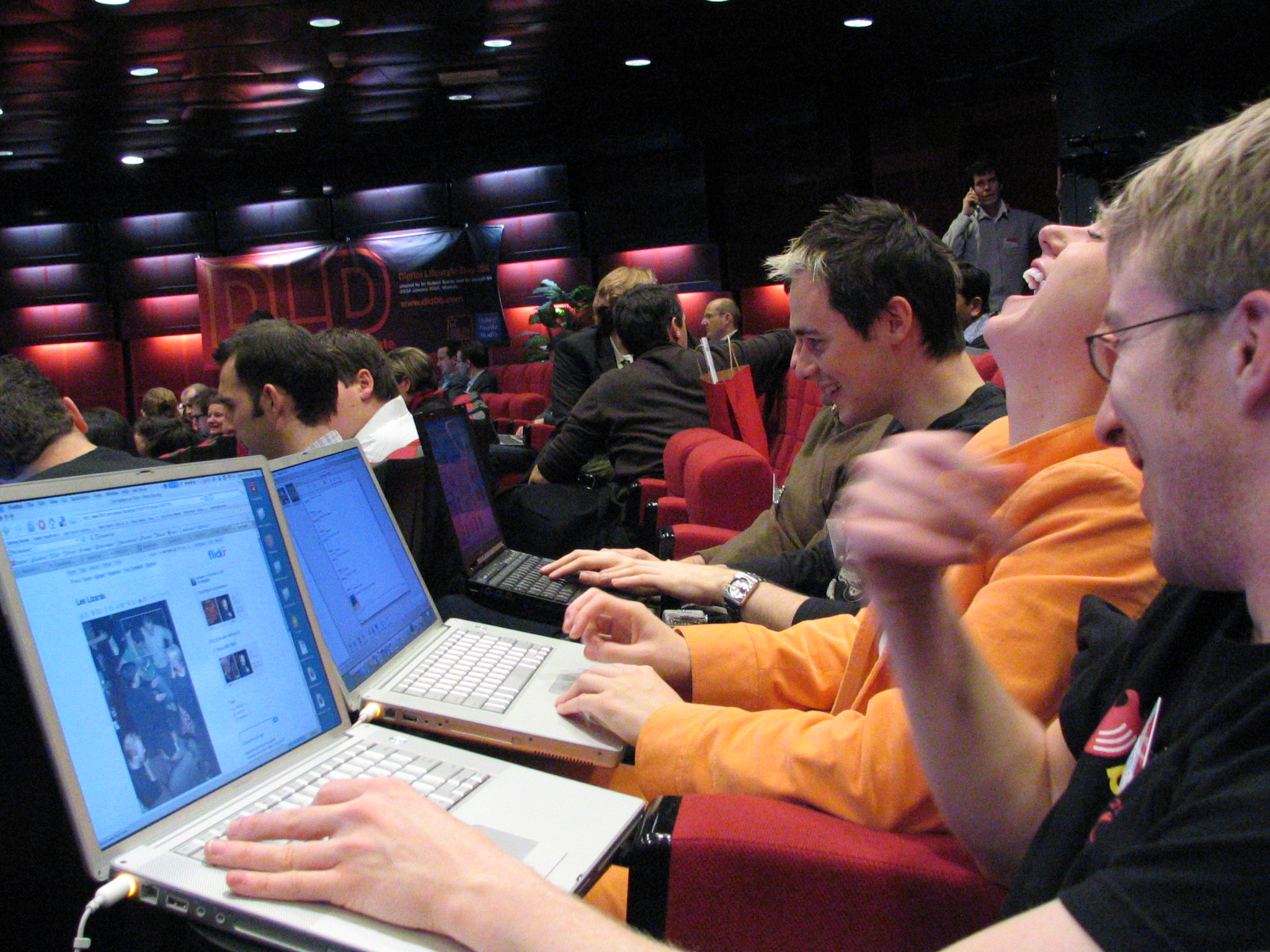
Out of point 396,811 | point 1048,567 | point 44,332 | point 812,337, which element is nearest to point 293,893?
point 396,811

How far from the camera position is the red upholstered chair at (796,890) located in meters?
0.89

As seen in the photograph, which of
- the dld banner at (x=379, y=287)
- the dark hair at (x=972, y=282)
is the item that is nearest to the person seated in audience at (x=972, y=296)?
the dark hair at (x=972, y=282)

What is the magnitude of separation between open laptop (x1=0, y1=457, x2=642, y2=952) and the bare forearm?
294 mm

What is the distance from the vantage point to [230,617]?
3.20ft

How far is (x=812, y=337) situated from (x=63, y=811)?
1.61 meters

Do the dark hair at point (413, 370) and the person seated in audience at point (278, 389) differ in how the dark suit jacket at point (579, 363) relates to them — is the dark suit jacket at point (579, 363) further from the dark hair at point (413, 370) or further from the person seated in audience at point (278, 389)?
the person seated in audience at point (278, 389)

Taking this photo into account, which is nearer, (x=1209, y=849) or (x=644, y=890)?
(x=1209, y=849)

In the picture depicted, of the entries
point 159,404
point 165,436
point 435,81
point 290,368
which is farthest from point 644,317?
point 435,81

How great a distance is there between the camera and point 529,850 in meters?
0.85

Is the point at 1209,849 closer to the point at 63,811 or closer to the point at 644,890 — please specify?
the point at 644,890

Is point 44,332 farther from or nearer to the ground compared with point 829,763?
farther from the ground

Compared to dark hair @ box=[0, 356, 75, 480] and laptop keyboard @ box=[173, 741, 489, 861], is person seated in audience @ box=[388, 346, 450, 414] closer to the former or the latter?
dark hair @ box=[0, 356, 75, 480]

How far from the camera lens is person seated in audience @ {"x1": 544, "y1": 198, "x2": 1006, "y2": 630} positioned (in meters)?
1.88

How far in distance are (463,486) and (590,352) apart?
11.6 ft
